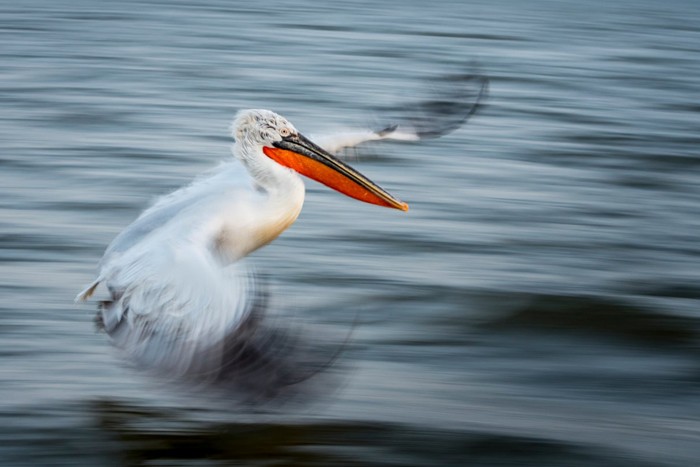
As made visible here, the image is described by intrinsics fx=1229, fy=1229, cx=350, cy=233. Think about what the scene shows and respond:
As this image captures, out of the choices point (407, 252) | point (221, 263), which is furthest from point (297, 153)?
point (407, 252)

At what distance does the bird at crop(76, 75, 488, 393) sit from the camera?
3916 millimetres

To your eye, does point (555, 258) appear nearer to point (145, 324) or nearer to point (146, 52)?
point (145, 324)

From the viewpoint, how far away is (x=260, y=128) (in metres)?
4.91

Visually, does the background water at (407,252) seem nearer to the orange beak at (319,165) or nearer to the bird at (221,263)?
the bird at (221,263)

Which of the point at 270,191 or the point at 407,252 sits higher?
the point at 270,191

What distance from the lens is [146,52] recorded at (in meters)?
12.2

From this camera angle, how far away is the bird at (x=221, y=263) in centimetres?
392

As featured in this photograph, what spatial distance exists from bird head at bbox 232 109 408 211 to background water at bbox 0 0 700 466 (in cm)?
64

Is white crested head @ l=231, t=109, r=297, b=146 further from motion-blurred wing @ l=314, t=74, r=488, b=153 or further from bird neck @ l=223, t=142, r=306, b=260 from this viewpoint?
motion-blurred wing @ l=314, t=74, r=488, b=153

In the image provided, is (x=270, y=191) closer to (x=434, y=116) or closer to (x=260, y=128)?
(x=260, y=128)

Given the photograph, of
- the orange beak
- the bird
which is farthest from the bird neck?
the orange beak

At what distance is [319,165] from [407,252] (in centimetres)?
146

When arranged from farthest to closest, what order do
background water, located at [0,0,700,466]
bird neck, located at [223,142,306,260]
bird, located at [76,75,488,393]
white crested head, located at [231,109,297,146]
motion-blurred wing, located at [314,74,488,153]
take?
motion-blurred wing, located at [314,74,488,153]
white crested head, located at [231,109,297,146]
bird neck, located at [223,142,306,260]
background water, located at [0,0,700,466]
bird, located at [76,75,488,393]

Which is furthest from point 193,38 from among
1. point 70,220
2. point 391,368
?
point 391,368
